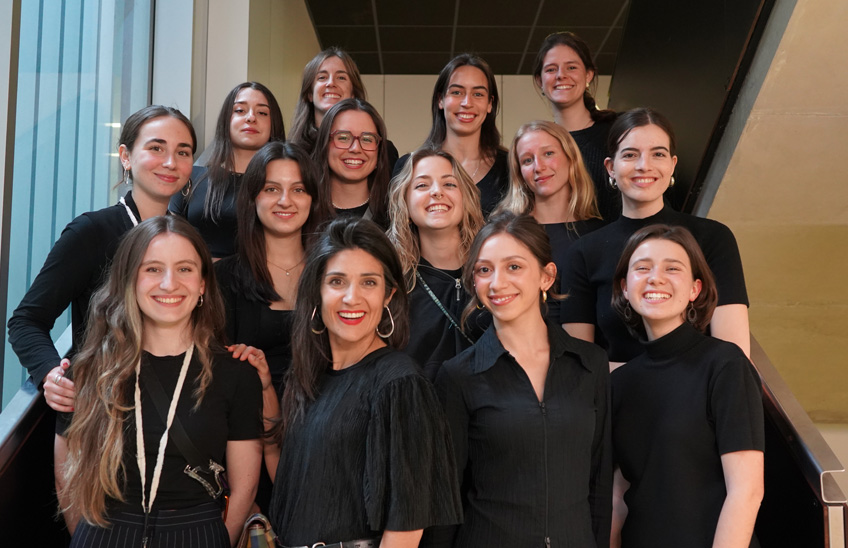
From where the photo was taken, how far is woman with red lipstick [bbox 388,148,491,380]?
9.12 ft

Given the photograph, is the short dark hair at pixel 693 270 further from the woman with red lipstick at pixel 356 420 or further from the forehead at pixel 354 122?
the forehead at pixel 354 122

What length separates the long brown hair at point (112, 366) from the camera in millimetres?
2289

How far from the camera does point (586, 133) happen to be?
4.09 metres

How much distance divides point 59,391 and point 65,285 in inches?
15.1

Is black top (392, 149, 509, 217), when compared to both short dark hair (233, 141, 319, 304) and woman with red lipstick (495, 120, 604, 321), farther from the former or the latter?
short dark hair (233, 141, 319, 304)

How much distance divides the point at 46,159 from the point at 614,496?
2.60m

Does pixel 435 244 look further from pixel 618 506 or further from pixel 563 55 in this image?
pixel 563 55

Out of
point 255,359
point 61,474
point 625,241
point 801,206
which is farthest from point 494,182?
point 61,474

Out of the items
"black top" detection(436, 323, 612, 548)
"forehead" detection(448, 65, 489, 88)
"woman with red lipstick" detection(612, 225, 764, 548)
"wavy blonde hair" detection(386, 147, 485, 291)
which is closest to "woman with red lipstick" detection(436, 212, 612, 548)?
"black top" detection(436, 323, 612, 548)

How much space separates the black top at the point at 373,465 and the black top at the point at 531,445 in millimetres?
142

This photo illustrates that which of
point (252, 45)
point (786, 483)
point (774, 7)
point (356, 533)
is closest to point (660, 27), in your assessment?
A: point (774, 7)

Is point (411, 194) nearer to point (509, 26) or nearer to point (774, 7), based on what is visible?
point (774, 7)

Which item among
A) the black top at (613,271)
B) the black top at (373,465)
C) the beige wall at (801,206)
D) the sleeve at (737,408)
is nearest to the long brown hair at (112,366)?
the black top at (373,465)

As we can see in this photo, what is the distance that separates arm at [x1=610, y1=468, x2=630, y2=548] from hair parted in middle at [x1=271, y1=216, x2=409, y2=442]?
0.75 m
